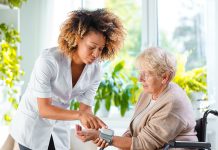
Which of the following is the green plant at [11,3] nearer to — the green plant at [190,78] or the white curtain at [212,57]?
the green plant at [190,78]

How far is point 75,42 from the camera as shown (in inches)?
92.0

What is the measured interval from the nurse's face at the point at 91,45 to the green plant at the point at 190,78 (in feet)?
5.04

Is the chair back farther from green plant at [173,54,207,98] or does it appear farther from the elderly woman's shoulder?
green plant at [173,54,207,98]

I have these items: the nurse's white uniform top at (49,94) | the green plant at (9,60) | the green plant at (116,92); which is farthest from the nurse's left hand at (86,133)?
the green plant at (116,92)

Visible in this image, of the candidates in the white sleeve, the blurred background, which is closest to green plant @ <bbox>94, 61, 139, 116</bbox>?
the blurred background

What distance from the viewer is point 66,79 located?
2.44m

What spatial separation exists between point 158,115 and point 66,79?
19.5 inches

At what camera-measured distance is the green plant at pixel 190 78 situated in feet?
A: 12.4

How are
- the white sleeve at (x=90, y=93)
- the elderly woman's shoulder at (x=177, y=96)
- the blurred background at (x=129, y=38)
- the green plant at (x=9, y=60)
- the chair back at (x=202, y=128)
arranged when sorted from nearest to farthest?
the elderly woman's shoulder at (x=177, y=96), the chair back at (x=202, y=128), the white sleeve at (x=90, y=93), the green plant at (x=9, y=60), the blurred background at (x=129, y=38)

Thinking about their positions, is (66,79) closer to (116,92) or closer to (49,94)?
(49,94)

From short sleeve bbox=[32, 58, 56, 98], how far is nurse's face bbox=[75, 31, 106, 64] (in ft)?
0.55

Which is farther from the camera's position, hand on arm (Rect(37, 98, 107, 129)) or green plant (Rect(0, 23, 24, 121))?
green plant (Rect(0, 23, 24, 121))

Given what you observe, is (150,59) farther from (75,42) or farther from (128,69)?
(128,69)

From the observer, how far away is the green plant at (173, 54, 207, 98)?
149 inches
